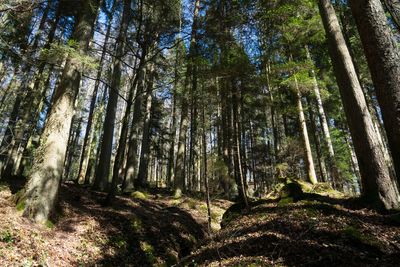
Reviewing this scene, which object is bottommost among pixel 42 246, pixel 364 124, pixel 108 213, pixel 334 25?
pixel 42 246

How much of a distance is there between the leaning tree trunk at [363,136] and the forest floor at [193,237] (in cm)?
53

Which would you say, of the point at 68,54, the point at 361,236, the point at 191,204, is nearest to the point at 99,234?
the point at 68,54

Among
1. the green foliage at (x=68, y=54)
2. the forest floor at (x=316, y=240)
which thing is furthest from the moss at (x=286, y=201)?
the green foliage at (x=68, y=54)

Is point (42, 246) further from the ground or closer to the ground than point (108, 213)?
closer to the ground

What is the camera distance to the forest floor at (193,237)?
4.75m

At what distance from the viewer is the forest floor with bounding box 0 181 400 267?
475cm

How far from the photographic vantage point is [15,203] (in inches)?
270

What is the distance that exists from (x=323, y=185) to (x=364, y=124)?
17.9 ft

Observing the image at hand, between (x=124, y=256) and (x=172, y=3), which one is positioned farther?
(x=172, y=3)

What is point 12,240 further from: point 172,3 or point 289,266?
point 172,3

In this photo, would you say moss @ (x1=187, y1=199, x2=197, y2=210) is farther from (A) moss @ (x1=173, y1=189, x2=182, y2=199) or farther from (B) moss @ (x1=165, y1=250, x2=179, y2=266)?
(B) moss @ (x1=165, y1=250, x2=179, y2=266)

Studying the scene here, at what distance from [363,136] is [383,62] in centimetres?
321

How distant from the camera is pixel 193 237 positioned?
9648 mm

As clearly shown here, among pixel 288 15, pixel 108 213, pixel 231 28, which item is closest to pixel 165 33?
pixel 231 28
